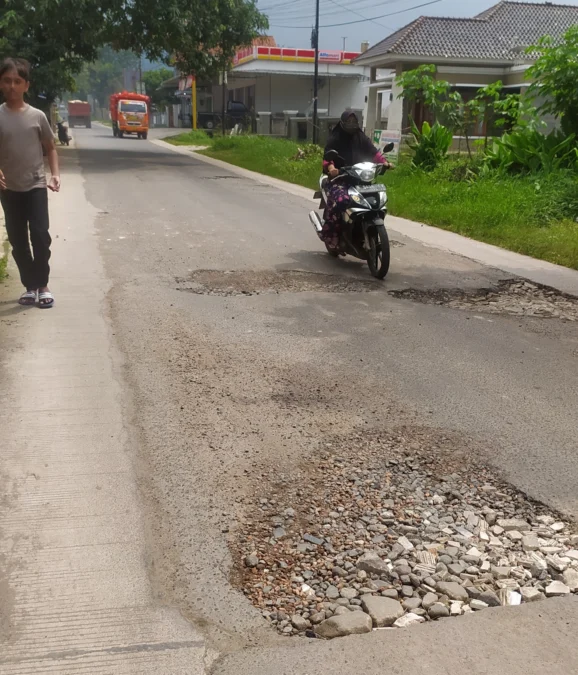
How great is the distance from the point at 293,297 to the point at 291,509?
3.84m

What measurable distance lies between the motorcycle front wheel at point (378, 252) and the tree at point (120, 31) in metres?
19.5

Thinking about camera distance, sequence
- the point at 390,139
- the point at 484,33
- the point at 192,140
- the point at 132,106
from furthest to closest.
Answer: the point at 132,106, the point at 192,140, the point at 484,33, the point at 390,139

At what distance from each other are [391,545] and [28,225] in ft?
14.4

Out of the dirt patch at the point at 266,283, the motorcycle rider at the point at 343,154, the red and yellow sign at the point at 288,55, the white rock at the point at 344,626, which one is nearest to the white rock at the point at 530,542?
the white rock at the point at 344,626

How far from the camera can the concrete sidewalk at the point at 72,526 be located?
7.72 feet

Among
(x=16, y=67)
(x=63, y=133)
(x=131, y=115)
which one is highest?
(x=131, y=115)

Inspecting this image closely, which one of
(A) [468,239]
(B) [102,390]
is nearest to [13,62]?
(B) [102,390]

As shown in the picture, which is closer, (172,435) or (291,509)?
(291,509)

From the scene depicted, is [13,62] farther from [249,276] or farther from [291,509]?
[291,509]

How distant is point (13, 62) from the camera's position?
5477 millimetres

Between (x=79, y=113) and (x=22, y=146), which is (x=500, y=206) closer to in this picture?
(x=22, y=146)

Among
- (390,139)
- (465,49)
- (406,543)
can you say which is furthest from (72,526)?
(465,49)

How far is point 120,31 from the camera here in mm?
25625

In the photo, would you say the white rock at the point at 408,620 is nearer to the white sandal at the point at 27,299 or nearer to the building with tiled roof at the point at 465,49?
the white sandal at the point at 27,299
